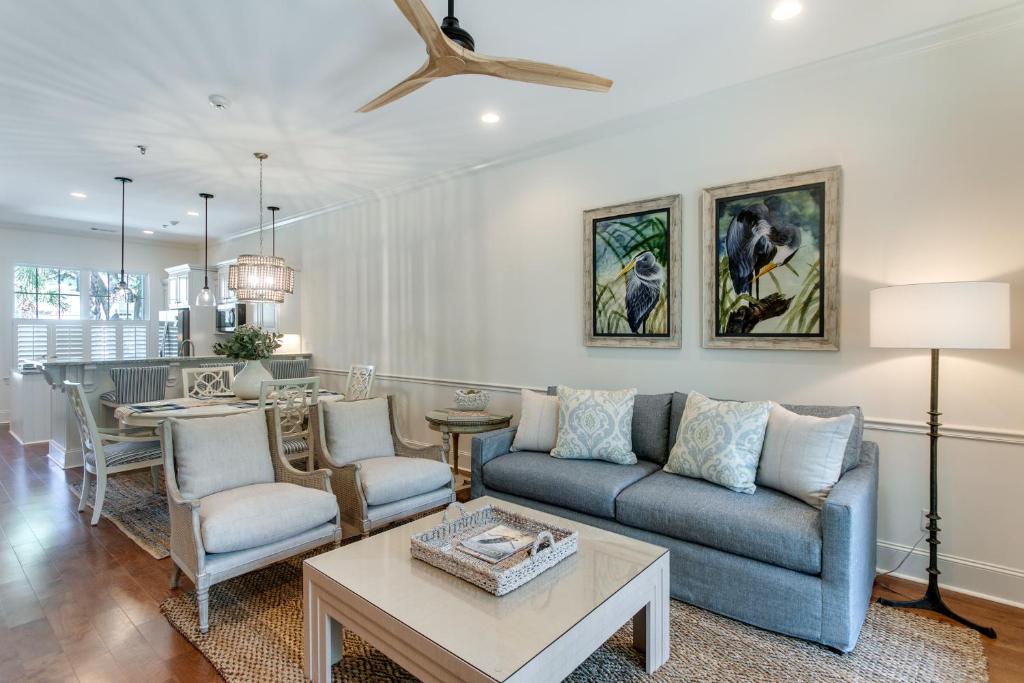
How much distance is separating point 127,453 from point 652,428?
11.8 feet

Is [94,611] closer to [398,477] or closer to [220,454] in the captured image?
[220,454]

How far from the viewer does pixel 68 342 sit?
24.1 feet

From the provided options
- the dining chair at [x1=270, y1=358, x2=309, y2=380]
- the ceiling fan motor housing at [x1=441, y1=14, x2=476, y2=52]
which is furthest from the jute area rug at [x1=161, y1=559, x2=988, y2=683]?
the dining chair at [x1=270, y1=358, x2=309, y2=380]

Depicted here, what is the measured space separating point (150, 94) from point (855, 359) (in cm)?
441

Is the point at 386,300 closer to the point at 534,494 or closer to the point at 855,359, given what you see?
the point at 534,494

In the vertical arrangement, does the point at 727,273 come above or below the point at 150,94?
below

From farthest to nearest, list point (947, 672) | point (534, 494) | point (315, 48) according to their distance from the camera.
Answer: point (534, 494) → point (315, 48) → point (947, 672)

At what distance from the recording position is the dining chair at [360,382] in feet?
16.9

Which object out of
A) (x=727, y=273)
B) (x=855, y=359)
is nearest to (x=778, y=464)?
(x=855, y=359)

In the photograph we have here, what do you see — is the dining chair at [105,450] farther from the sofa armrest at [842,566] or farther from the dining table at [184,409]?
the sofa armrest at [842,566]

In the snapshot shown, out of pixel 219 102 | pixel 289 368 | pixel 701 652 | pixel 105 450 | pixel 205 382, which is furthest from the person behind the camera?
pixel 289 368

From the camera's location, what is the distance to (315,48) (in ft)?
8.77

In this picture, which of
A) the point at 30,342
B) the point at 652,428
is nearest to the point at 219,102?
the point at 652,428

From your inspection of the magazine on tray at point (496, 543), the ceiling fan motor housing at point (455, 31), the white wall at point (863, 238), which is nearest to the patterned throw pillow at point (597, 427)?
the white wall at point (863, 238)
